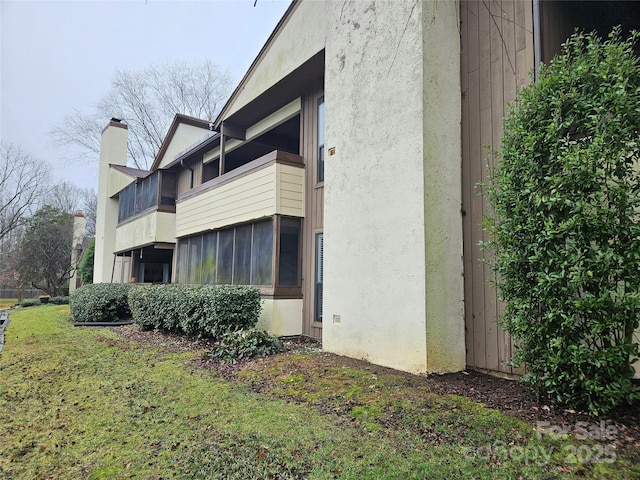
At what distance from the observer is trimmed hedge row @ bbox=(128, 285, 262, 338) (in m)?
7.75

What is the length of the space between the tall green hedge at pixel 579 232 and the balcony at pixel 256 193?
5631mm

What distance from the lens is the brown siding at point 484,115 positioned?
17.2ft

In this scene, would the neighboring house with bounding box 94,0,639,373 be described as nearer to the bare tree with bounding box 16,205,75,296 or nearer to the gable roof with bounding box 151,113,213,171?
the gable roof with bounding box 151,113,213,171

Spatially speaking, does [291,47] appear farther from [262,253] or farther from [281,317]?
[281,317]

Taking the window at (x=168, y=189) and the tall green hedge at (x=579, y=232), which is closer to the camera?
the tall green hedge at (x=579, y=232)

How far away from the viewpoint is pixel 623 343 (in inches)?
131

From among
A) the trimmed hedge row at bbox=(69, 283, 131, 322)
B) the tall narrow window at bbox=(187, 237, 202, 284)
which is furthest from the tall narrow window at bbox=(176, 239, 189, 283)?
the trimmed hedge row at bbox=(69, 283, 131, 322)

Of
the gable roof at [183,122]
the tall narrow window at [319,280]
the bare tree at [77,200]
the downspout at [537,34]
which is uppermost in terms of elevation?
the bare tree at [77,200]

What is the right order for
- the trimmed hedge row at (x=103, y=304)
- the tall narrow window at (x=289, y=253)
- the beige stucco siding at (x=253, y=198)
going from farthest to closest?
the trimmed hedge row at (x=103, y=304), the beige stucco siding at (x=253, y=198), the tall narrow window at (x=289, y=253)

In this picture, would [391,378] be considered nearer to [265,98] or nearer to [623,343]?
[623,343]

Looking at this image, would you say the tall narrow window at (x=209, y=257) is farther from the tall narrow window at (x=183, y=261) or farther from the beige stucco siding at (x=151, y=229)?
the beige stucco siding at (x=151, y=229)

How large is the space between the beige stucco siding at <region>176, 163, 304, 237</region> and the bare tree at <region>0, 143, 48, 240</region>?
1127 inches

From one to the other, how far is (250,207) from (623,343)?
306 inches

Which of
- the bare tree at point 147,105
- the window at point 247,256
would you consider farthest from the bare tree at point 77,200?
the window at point 247,256
